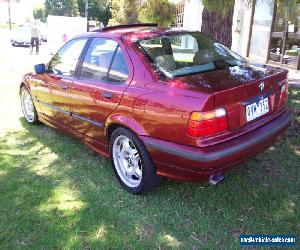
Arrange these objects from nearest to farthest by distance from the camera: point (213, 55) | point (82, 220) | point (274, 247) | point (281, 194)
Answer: point (274, 247)
point (82, 220)
point (281, 194)
point (213, 55)

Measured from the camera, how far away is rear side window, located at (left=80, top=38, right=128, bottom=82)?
389 cm

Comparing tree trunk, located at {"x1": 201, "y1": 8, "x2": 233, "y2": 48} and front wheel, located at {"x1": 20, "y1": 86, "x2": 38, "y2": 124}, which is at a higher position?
tree trunk, located at {"x1": 201, "y1": 8, "x2": 233, "y2": 48}

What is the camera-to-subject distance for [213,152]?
10.3 ft

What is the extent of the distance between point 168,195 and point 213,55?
1555mm

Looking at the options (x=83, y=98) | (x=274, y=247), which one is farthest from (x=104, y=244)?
(x=83, y=98)

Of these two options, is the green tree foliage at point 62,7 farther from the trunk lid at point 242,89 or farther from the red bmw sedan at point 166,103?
the trunk lid at point 242,89

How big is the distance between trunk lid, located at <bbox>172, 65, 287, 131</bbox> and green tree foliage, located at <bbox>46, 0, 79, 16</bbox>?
56365 millimetres

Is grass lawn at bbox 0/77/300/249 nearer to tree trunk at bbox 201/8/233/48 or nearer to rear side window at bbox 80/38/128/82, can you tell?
rear side window at bbox 80/38/128/82

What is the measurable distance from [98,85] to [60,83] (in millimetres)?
931

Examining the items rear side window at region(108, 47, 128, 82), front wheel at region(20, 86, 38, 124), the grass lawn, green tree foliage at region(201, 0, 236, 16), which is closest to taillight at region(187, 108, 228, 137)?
the grass lawn

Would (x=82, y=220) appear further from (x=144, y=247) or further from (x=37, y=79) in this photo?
(x=37, y=79)

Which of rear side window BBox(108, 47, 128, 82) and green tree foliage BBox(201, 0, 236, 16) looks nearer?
rear side window BBox(108, 47, 128, 82)

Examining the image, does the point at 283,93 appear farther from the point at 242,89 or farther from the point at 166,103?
the point at 166,103

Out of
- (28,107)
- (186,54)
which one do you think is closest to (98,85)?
(186,54)
